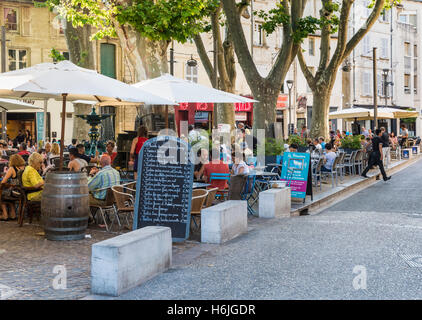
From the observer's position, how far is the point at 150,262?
6074 millimetres

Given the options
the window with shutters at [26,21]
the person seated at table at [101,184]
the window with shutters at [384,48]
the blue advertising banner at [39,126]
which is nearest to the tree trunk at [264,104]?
the person seated at table at [101,184]

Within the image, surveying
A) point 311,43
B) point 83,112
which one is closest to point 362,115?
point 83,112

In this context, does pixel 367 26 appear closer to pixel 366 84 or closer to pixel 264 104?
pixel 264 104

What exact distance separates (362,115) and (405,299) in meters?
22.5

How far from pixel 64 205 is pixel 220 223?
2.18 metres

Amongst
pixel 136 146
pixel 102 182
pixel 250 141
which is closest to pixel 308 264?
pixel 102 182

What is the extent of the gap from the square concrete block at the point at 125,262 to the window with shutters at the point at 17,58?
28.8 metres

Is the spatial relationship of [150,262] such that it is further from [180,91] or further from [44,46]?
[44,46]

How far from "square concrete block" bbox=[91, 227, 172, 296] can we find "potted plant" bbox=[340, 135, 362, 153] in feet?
50.5

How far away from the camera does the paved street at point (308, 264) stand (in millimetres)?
5480

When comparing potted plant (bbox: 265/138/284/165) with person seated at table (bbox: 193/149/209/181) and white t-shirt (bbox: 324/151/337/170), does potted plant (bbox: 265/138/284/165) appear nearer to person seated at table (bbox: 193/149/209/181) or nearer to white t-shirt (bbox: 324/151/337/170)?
white t-shirt (bbox: 324/151/337/170)

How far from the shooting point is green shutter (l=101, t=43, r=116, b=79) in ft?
116

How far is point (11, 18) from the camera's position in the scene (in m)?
32.8

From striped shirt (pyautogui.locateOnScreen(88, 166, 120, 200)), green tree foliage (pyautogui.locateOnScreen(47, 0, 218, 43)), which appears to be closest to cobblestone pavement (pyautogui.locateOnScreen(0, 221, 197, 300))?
striped shirt (pyautogui.locateOnScreen(88, 166, 120, 200))
